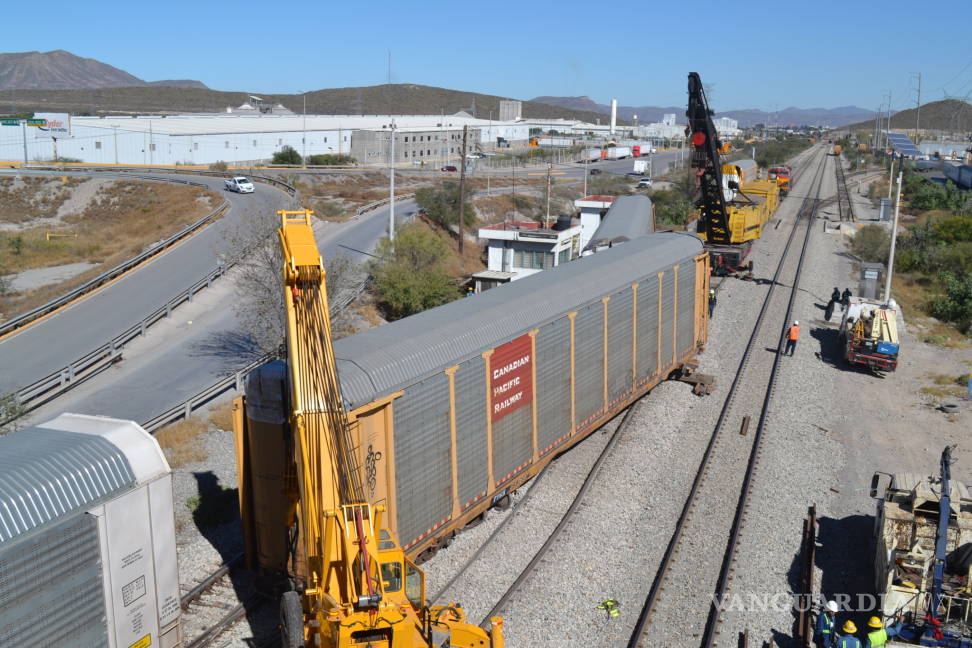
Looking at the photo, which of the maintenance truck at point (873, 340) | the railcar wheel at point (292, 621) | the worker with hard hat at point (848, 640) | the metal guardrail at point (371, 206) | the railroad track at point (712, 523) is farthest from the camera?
the metal guardrail at point (371, 206)

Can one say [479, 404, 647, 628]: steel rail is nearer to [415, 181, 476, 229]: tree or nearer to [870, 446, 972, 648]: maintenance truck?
[870, 446, 972, 648]: maintenance truck

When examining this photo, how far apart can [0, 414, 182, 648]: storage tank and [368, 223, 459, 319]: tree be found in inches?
766

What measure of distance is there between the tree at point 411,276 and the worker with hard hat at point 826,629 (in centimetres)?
1958

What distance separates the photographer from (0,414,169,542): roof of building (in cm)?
841

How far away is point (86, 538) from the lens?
Result: 9.02 metres

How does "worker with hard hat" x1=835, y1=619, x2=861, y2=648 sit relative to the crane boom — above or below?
below

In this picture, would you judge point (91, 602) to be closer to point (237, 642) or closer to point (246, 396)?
point (237, 642)

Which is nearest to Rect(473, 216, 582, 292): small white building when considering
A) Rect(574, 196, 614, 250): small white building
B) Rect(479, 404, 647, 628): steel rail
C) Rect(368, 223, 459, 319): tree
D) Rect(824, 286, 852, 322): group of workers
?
Rect(368, 223, 459, 319): tree

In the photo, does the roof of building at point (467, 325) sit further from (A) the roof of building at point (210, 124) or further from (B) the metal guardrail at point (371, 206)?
(A) the roof of building at point (210, 124)

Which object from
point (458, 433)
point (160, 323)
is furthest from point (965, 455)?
point (160, 323)

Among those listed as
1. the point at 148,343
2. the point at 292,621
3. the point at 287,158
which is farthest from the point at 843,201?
the point at 292,621

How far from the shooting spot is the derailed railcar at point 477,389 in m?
11.5

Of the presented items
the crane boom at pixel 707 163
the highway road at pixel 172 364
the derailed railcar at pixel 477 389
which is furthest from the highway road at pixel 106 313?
the crane boom at pixel 707 163

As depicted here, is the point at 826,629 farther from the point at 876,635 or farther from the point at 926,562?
the point at 926,562
